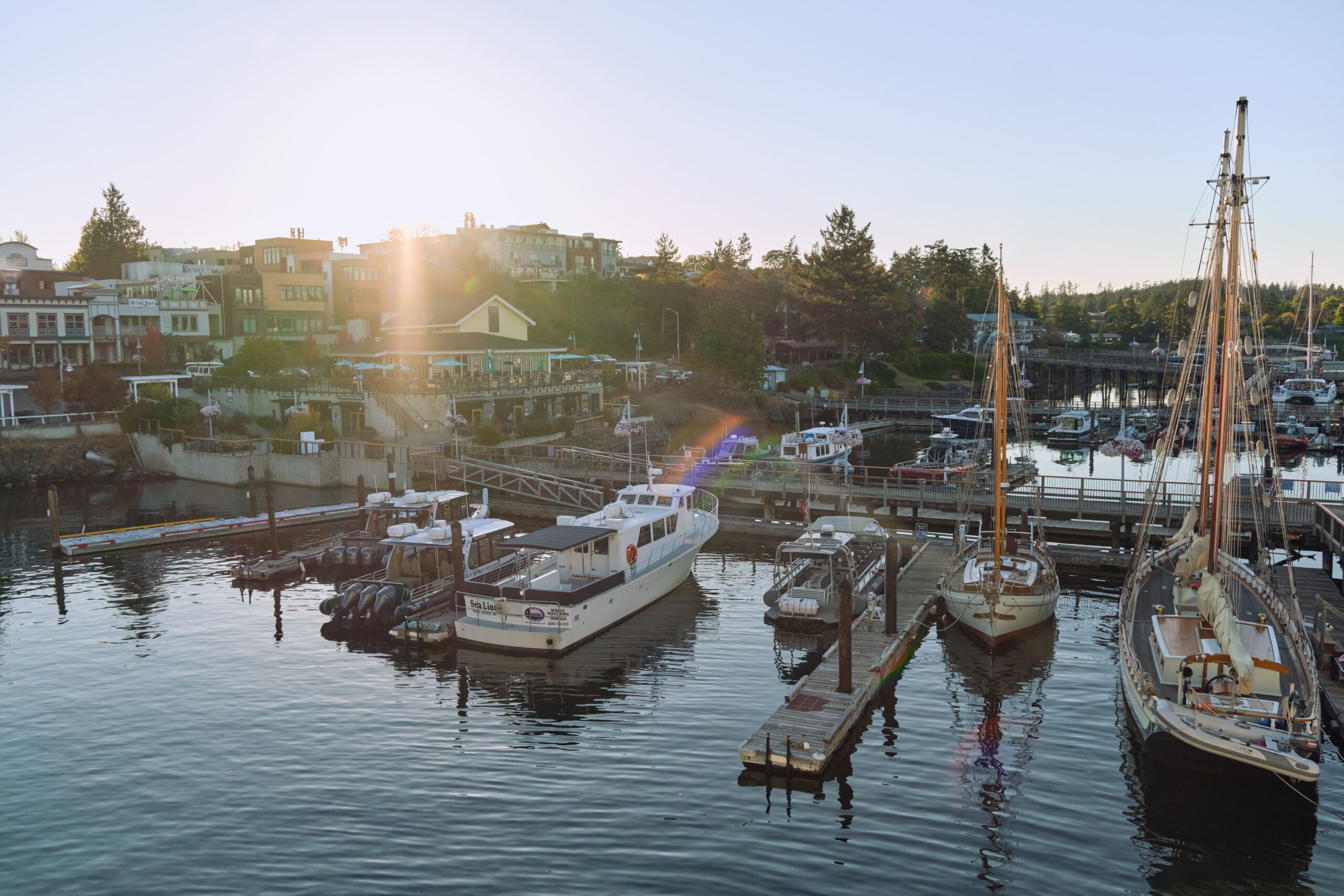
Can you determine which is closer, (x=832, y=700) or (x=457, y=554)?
(x=832, y=700)

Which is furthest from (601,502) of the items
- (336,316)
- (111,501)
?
(336,316)

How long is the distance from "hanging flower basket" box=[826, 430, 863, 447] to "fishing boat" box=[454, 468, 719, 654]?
27835mm

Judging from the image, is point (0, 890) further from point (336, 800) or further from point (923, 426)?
point (923, 426)

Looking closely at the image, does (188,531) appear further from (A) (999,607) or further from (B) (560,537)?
(A) (999,607)

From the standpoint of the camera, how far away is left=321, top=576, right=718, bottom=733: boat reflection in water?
25.9 meters

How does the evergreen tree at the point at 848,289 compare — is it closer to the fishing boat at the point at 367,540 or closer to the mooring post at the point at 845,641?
the fishing boat at the point at 367,540

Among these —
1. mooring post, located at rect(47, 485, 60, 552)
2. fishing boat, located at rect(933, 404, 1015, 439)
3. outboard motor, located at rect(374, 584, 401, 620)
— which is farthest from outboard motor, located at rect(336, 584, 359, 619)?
fishing boat, located at rect(933, 404, 1015, 439)

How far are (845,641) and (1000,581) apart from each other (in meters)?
7.76

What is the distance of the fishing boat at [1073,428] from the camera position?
86.4 metres

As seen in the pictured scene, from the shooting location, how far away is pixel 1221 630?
72.7 feet

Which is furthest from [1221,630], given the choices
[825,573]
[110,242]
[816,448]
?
[110,242]

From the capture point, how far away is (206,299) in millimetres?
93938

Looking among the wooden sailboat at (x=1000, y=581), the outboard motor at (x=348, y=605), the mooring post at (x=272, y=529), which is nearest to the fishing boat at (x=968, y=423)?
the wooden sailboat at (x=1000, y=581)

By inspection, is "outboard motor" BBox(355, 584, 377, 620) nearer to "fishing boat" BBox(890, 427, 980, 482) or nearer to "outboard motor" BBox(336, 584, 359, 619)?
"outboard motor" BBox(336, 584, 359, 619)
